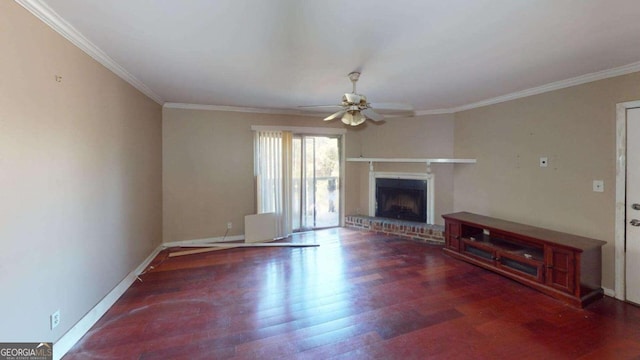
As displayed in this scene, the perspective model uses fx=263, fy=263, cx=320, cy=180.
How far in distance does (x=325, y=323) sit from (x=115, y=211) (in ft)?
8.07

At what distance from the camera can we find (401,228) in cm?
502

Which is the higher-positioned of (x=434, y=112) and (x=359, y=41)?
(x=434, y=112)

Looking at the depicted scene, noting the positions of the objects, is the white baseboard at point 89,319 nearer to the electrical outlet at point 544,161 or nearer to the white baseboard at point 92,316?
the white baseboard at point 92,316

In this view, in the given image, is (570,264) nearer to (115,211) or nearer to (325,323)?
(325,323)

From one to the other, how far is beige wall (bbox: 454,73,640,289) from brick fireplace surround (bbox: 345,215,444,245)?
0.76 m

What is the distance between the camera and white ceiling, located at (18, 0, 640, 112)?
1.68 meters

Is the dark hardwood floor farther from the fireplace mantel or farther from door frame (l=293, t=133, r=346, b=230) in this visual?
door frame (l=293, t=133, r=346, b=230)

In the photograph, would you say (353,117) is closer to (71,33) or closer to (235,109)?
(71,33)

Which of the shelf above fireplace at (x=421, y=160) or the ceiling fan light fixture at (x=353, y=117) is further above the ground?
the ceiling fan light fixture at (x=353, y=117)

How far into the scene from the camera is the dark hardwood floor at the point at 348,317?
2043 mm

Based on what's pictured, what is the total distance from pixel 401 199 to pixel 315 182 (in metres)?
1.80

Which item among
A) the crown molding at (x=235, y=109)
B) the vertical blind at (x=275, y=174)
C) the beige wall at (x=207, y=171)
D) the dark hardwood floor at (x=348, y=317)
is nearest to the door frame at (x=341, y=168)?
the crown molding at (x=235, y=109)

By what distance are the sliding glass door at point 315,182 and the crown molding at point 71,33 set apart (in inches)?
→ 117

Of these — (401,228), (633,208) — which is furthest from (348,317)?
(633,208)
